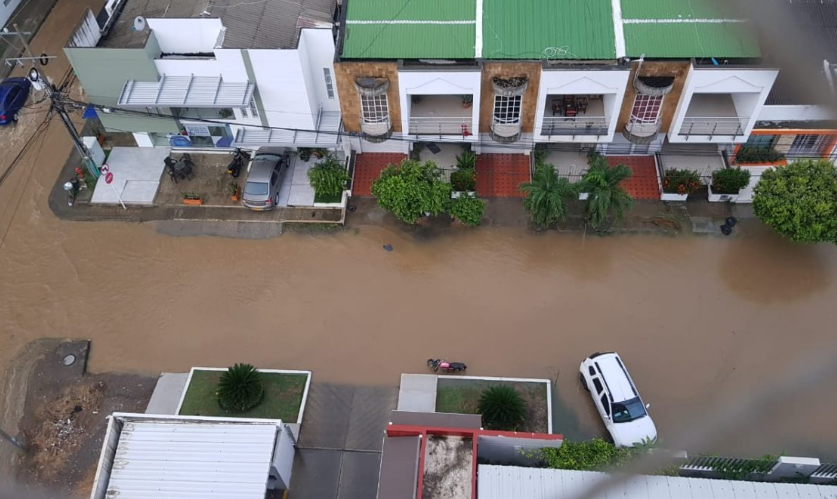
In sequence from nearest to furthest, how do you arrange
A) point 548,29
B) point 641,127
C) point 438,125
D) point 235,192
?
1. point 548,29
2. point 641,127
3. point 438,125
4. point 235,192

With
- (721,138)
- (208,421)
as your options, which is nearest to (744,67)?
(721,138)

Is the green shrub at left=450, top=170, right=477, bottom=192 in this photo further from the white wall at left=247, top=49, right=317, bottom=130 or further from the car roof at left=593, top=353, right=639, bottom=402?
the car roof at left=593, top=353, right=639, bottom=402

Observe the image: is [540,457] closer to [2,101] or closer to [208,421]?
[208,421]

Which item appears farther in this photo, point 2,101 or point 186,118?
point 2,101

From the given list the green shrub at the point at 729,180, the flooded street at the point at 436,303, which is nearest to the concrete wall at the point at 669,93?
the green shrub at the point at 729,180

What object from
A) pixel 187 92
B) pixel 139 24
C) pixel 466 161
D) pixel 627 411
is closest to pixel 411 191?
pixel 466 161

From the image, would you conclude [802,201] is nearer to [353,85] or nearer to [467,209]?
[467,209]

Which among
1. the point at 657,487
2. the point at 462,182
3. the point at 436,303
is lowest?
the point at 657,487
